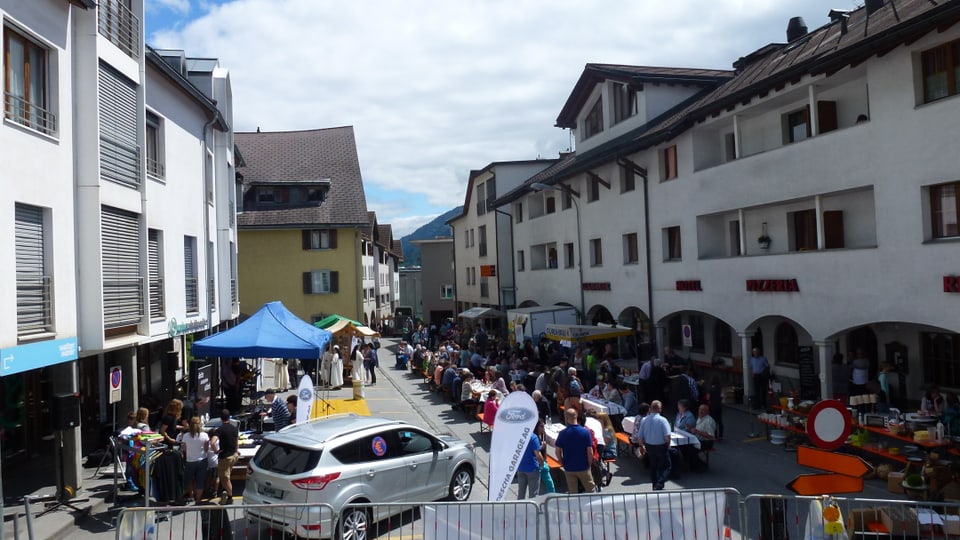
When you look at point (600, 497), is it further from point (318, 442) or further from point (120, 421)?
point (120, 421)

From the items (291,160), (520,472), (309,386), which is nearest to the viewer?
(520,472)

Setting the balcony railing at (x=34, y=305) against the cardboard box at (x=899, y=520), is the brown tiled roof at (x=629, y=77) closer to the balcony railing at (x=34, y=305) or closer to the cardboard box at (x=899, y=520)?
the cardboard box at (x=899, y=520)

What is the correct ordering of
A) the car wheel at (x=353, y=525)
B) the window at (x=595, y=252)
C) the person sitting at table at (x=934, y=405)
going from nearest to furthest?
the car wheel at (x=353, y=525)
the person sitting at table at (x=934, y=405)
the window at (x=595, y=252)

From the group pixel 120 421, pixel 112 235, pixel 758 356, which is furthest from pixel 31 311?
pixel 758 356

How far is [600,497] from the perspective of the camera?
25.1 ft

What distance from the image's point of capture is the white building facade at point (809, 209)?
45.1ft

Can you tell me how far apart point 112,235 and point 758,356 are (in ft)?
51.1

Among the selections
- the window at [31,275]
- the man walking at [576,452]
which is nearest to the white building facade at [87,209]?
the window at [31,275]

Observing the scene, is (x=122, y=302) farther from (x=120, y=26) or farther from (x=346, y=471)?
(x=346, y=471)

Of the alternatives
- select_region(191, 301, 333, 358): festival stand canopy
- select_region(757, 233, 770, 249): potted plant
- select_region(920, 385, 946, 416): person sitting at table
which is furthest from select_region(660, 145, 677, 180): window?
select_region(191, 301, 333, 358): festival stand canopy

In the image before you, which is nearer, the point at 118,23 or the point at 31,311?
the point at 31,311

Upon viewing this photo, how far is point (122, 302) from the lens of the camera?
45.0 ft

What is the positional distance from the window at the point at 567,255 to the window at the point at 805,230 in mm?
13739

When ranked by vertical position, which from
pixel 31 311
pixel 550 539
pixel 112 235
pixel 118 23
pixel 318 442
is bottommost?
pixel 550 539
